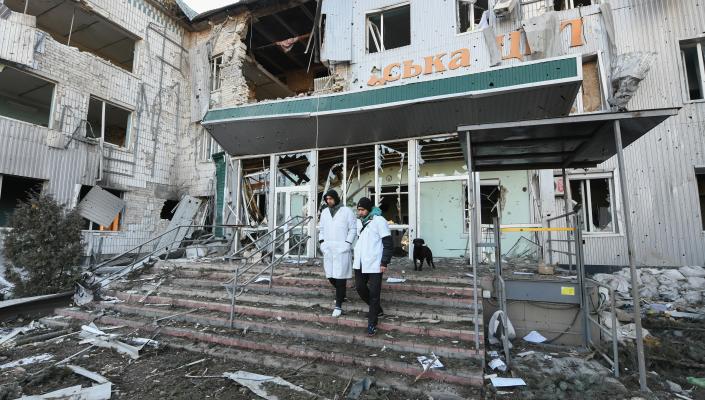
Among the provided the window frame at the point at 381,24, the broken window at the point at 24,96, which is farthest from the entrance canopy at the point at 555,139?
the broken window at the point at 24,96

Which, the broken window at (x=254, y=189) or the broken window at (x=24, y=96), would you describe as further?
the broken window at (x=24, y=96)

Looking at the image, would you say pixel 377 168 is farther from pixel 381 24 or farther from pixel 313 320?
pixel 381 24

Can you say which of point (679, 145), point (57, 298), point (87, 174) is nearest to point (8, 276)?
point (57, 298)

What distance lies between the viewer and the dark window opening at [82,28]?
12148 millimetres

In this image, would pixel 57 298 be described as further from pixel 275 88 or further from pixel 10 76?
pixel 275 88

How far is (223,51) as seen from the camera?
1431 centimetres

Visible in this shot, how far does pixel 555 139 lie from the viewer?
467 centimetres

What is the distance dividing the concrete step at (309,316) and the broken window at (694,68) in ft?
32.9

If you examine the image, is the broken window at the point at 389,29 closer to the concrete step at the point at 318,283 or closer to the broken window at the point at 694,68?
the broken window at the point at 694,68

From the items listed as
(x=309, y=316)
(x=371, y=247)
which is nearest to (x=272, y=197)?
(x=309, y=316)

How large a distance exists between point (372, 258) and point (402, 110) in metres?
4.67

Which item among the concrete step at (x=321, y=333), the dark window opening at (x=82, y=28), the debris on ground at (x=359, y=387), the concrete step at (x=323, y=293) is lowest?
the debris on ground at (x=359, y=387)

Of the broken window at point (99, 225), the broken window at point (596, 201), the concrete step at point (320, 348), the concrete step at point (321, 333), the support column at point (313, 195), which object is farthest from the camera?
the broken window at point (99, 225)

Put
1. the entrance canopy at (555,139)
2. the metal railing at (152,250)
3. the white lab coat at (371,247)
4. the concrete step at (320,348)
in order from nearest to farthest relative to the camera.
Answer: the concrete step at (320,348)
the entrance canopy at (555,139)
the white lab coat at (371,247)
the metal railing at (152,250)
